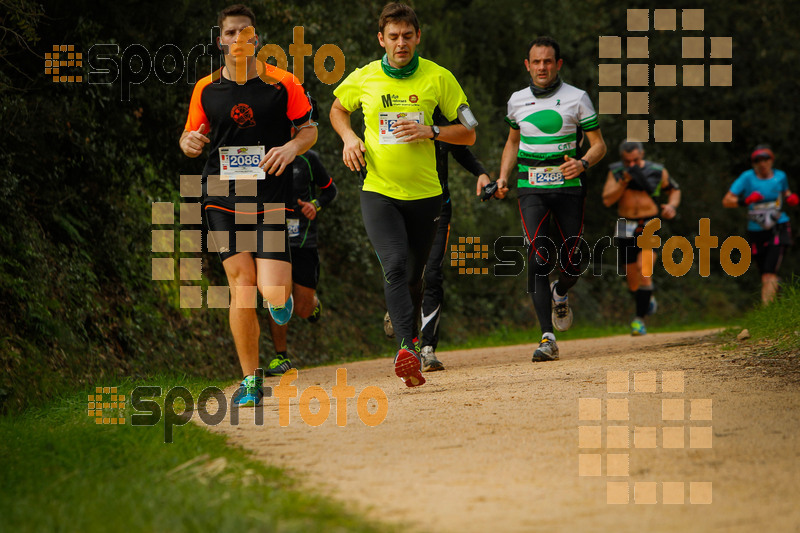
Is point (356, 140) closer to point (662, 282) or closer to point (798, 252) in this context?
point (662, 282)

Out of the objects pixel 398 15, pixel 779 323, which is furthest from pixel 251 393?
pixel 779 323

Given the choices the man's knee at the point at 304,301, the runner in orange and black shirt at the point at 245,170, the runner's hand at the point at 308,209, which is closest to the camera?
the runner in orange and black shirt at the point at 245,170

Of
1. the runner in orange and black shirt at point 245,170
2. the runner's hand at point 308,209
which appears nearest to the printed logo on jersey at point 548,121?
the runner's hand at point 308,209

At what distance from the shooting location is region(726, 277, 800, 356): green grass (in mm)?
7965

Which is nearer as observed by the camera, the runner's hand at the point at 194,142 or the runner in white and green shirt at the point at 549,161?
the runner's hand at the point at 194,142

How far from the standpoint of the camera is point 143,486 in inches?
158

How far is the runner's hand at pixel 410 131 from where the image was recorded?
6848mm

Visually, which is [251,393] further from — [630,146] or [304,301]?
[630,146]

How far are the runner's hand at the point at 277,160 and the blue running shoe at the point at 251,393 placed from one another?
1348mm

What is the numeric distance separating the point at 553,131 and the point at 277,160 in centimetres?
325

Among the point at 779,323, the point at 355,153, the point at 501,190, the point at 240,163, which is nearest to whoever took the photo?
the point at 240,163

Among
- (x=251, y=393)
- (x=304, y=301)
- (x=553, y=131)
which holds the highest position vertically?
(x=553, y=131)

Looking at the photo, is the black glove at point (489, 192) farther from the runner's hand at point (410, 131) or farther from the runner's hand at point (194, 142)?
the runner's hand at point (194, 142)

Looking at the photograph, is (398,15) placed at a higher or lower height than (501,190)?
higher
